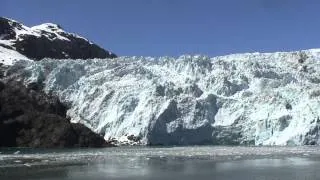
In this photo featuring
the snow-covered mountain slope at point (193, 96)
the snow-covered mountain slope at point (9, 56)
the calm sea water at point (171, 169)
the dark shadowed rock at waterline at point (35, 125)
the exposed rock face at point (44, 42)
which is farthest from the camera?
the exposed rock face at point (44, 42)

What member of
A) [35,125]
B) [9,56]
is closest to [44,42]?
[9,56]

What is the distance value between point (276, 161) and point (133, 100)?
29.4 m

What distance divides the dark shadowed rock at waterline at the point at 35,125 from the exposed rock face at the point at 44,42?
3092cm

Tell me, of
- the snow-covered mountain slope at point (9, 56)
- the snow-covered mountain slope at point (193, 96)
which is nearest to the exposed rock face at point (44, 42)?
the snow-covered mountain slope at point (9, 56)

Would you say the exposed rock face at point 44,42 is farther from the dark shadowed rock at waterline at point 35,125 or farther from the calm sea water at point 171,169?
the calm sea water at point 171,169

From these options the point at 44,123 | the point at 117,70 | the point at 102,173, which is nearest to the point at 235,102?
the point at 117,70

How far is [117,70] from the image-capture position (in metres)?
68.8

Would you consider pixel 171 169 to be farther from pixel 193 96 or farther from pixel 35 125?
pixel 35 125

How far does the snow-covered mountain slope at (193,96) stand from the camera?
58.4 meters

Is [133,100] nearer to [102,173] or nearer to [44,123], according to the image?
[44,123]

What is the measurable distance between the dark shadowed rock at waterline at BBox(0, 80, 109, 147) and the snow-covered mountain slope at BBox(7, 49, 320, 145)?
9.03 ft

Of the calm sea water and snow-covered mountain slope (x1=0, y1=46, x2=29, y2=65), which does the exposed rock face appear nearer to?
snow-covered mountain slope (x1=0, y1=46, x2=29, y2=65)

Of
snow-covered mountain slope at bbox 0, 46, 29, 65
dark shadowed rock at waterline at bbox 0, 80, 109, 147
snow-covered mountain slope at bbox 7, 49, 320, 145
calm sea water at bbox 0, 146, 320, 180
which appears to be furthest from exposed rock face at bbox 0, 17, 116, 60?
calm sea water at bbox 0, 146, 320, 180

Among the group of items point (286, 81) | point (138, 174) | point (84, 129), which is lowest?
point (138, 174)
